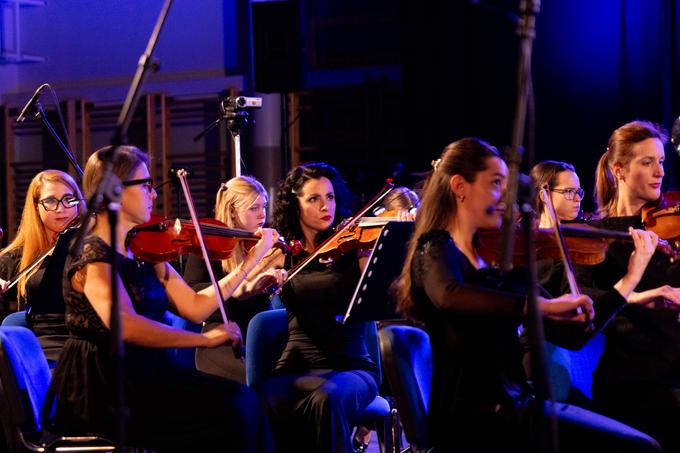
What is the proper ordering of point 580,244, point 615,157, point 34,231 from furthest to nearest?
point 34,231 → point 615,157 → point 580,244

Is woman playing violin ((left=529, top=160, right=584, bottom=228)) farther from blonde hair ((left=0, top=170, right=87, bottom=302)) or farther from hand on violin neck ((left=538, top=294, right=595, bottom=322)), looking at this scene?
blonde hair ((left=0, top=170, right=87, bottom=302))

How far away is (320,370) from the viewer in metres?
3.20

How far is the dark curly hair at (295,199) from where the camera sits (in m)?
3.65

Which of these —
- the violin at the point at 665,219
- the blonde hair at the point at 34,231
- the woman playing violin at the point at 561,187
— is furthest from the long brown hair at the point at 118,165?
the woman playing violin at the point at 561,187

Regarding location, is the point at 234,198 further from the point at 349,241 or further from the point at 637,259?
the point at 637,259

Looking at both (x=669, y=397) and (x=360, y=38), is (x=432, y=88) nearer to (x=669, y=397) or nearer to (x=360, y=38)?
(x=360, y=38)

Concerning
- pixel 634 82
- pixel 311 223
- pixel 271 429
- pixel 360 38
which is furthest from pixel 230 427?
pixel 360 38

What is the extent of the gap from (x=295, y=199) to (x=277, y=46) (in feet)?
10.2

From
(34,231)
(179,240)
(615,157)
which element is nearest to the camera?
(615,157)

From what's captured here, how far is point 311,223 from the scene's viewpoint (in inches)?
142

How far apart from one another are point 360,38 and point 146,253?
15.8 feet

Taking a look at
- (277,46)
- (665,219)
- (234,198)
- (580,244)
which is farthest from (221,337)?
(277,46)

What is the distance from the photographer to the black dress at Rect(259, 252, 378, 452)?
9.64 feet

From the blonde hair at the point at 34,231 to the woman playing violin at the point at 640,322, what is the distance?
2.21 metres
